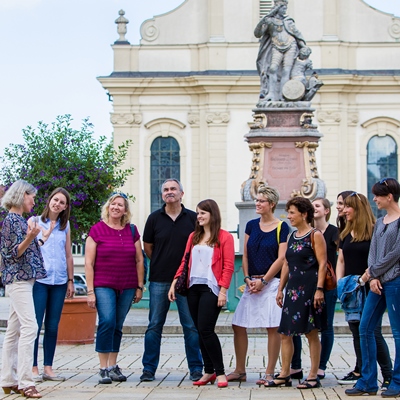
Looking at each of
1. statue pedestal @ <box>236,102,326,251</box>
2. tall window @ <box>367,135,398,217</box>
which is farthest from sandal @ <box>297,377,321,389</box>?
tall window @ <box>367,135,398,217</box>

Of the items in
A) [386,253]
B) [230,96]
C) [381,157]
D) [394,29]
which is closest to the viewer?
[386,253]

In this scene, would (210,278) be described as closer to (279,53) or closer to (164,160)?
(279,53)

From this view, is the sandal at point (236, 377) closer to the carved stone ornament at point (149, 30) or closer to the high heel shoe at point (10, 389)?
the high heel shoe at point (10, 389)

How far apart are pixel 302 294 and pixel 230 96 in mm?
29786

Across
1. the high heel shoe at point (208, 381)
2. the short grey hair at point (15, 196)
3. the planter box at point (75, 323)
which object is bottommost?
the high heel shoe at point (208, 381)

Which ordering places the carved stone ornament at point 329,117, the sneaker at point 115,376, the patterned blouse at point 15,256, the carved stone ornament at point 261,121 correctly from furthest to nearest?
the carved stone ornament at point 329,117 → the carved stone ornament at point 261,121 → the sneaker at point 115,376 → the patterned blouse at point 15,256

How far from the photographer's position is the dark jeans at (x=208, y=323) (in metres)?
9.95

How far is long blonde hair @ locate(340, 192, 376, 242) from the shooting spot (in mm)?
9953

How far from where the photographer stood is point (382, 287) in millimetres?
9312

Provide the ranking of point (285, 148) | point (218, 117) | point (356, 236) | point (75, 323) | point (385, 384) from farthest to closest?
1. point (218, 117)
2. point (285, 148)
3. point (75, 323)
4. point (356, 236)
5. point (385, 384)

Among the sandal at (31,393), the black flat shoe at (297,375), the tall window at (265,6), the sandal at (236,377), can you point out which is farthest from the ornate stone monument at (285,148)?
the tall window at (265,6)

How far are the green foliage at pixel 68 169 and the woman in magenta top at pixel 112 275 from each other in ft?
38.6

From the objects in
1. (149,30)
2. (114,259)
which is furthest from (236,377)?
(149,30)

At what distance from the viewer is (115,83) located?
39688 mm
